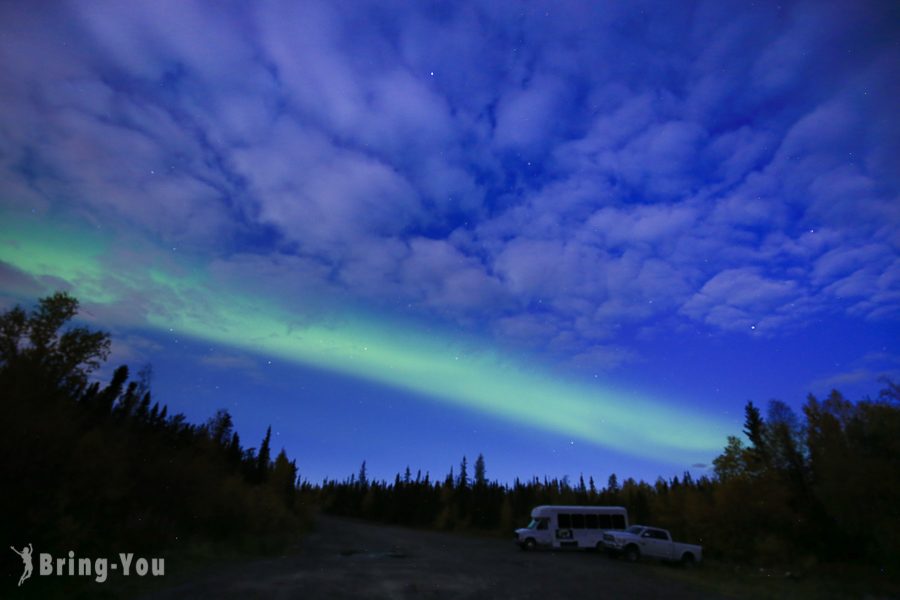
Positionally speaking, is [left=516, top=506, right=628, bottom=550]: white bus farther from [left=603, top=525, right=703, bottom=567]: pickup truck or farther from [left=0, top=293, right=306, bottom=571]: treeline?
[left=0, top=293, right=306, bottom=571]: treeline

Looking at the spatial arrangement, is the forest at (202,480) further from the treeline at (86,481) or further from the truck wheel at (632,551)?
the truck wheel at (632,551)

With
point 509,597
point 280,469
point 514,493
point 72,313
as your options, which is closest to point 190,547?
point 509,597

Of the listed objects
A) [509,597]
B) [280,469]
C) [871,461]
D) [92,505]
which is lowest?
[509,597]

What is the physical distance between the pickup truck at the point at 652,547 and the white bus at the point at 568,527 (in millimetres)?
4386

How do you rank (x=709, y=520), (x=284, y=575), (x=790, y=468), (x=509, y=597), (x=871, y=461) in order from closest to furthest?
(x=509, y=597), (x=284, y=575), (x=871, y=461), (x=709, y=520), (x=790, y=468)

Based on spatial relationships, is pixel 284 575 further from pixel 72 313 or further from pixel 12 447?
pixel 72 313

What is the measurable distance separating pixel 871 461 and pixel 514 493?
3009 inches

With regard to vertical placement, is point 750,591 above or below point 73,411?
below

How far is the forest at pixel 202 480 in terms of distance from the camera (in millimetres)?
13961

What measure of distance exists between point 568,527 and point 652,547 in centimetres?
634

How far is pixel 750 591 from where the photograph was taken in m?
17.1

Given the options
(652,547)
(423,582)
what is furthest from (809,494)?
(423,582)

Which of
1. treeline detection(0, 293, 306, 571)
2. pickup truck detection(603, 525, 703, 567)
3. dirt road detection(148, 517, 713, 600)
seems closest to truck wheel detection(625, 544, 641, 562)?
pickup truck detection(603, 525, 703, 567)

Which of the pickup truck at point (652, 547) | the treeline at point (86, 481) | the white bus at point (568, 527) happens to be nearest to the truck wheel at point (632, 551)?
the pickup truck at point (652, 547)
